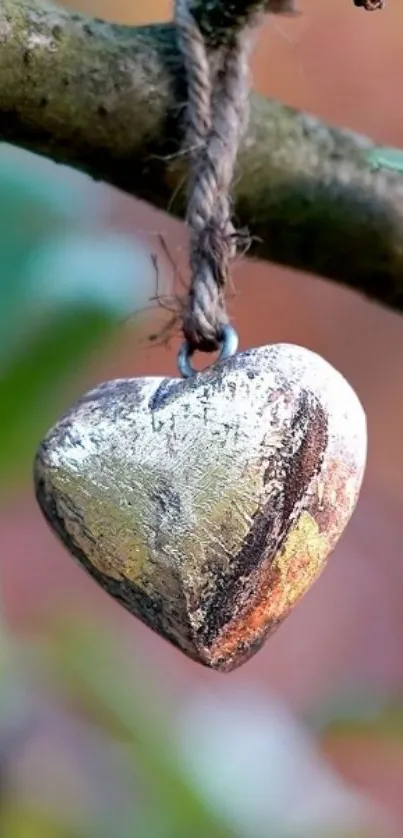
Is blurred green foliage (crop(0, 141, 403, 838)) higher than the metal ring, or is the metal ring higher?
the metal ring

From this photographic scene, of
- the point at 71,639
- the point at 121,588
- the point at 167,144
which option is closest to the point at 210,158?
the point at 167,144

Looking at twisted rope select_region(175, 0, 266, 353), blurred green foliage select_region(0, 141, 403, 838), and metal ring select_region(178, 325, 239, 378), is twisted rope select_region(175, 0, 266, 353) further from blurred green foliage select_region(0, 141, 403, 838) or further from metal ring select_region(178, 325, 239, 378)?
blurred green foliage select_region(0, 141, 403, 838)

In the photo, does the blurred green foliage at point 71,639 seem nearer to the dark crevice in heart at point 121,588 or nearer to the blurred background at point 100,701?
the blurred background at point 100,701

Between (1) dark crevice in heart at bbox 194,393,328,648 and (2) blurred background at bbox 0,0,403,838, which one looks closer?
(1) dark crevice in heart at bbox 194,393,328,648

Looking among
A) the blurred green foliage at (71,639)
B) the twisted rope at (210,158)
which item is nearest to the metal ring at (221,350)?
the twisted rope at (210,158)

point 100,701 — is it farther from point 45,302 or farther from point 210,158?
point 210,158

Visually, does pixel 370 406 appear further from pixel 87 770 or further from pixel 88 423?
pixel 88 423

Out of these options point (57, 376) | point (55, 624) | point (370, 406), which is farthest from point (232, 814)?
point (370, 406)

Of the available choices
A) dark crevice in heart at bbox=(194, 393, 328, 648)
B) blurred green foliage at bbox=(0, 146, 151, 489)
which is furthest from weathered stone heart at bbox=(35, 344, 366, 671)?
blurred green foliage at bbox=(0, 146, 151, 489)
